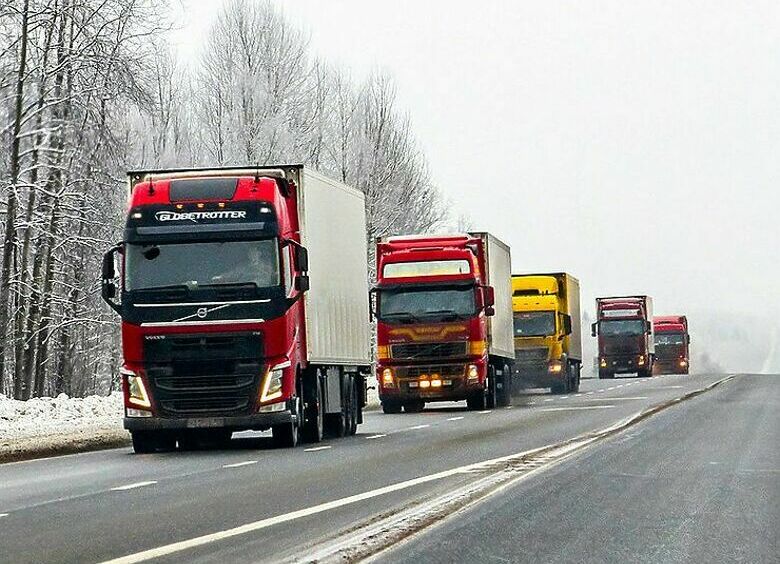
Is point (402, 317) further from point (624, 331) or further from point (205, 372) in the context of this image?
point (624, 331)

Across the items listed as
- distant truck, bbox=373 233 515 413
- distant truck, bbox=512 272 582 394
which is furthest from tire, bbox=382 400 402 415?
distant truck, bbox=512 272 582 394

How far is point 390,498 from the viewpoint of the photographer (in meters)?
13.5

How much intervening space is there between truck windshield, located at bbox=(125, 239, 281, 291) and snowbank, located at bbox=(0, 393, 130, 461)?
2.91 metres

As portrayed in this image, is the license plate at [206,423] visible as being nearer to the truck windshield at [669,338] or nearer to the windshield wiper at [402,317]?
the windshield wiper at [402,317]

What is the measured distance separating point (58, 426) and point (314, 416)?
17.4 feet

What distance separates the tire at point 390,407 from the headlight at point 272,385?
16.0 m

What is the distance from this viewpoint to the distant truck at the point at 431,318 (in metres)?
36.4

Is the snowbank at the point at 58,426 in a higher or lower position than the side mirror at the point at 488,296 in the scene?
lower

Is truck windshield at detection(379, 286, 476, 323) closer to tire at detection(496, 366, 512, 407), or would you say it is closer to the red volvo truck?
tire at detection(496, 366, 512, 407)

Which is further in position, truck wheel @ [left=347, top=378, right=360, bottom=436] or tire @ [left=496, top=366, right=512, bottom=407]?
tire @ [left=496, top=366, right=512, bottom=407]

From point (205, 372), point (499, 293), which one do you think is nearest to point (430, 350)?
point (499, 293)

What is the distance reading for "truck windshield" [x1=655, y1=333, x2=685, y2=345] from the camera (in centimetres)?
8812

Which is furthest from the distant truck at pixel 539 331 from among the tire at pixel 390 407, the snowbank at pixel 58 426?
the snowbank at pixel 58 426

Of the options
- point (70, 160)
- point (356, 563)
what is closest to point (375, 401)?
point (70, 160)
